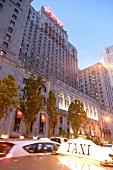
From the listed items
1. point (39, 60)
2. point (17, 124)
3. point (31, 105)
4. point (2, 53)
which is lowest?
point (17, 124)

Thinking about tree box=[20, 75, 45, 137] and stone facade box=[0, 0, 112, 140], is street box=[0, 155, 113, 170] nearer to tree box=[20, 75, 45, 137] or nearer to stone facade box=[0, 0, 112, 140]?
tree box=[20, 75, 45, 137]

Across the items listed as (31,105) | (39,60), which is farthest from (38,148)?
(39,60)

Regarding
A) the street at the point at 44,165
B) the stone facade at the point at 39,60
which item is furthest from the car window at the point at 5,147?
the stone facade at the point at 39,60

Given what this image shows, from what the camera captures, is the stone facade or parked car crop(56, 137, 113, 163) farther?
the stone facade

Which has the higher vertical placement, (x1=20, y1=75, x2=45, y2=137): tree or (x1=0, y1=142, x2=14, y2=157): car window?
(x1=20, y1=75, x2=45, y2=137): tree

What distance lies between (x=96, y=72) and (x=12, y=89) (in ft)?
249

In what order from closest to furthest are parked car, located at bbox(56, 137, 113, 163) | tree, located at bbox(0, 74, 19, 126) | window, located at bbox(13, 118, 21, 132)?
parked car, located at bbox(56, 137, 113, 163), tree, located at bbox(0, 74, 19, 126), window, located at bbox(13, 118, 21, 132)

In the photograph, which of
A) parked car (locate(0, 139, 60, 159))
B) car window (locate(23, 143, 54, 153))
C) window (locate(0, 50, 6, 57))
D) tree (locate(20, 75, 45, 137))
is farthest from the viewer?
window (locate(0, 50, 6, 57))

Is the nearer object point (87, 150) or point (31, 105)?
point (87, 150)

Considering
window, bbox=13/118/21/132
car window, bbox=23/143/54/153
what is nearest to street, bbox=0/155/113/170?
car window, bbox=23/143/54/153

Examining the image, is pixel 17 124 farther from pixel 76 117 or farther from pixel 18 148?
pixel 18 148

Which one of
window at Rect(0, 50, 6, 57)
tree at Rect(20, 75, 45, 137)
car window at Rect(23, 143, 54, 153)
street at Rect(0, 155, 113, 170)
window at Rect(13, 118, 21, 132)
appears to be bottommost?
car window at Rect(23, 143, 54, 153)

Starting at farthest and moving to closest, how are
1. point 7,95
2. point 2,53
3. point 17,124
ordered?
point 2,53 → point 17,124 → point 7,95

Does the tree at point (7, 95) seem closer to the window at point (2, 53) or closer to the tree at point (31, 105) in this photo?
the tree at point (31, 105)
